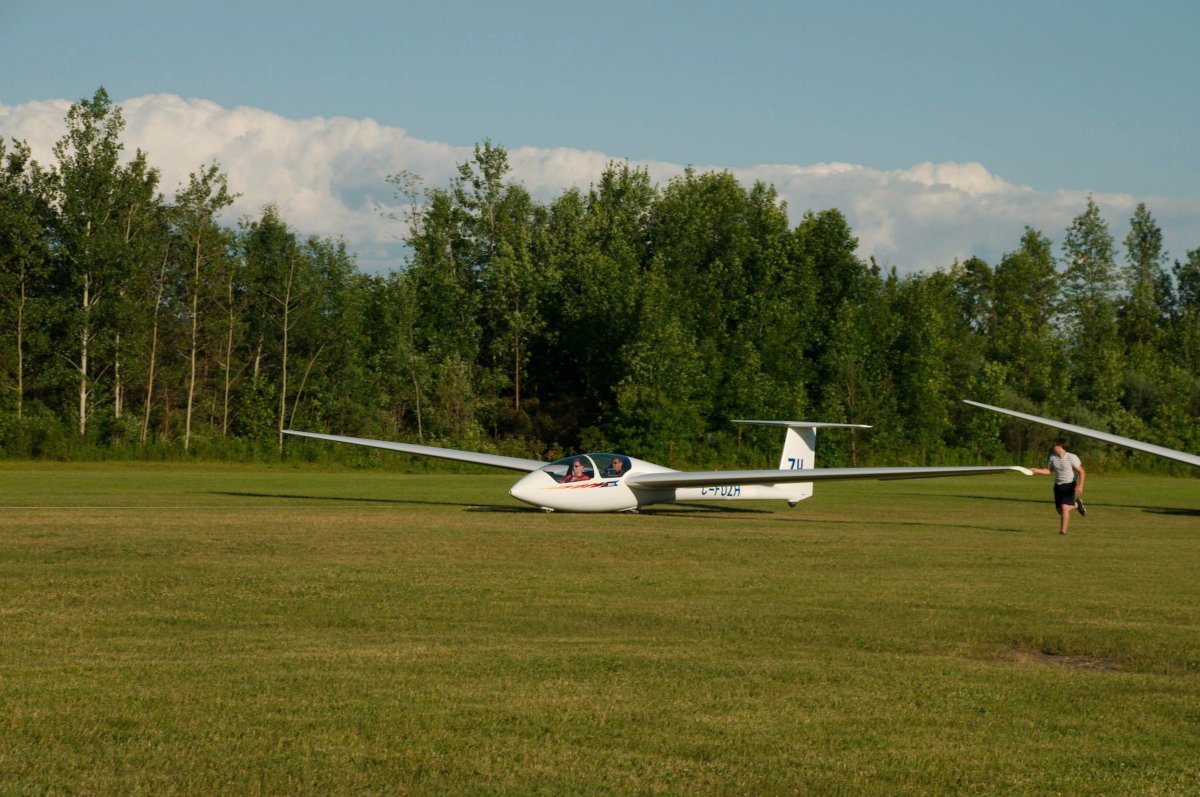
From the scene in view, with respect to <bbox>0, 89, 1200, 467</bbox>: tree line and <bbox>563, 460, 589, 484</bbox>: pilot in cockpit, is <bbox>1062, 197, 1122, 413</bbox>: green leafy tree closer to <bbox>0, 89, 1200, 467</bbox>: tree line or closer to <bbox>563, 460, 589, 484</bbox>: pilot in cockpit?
<bbox>0, 89, 1200, 467</bbox>: tree line

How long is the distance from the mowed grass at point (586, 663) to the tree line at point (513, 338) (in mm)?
36625

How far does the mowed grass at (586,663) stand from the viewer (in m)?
6.38

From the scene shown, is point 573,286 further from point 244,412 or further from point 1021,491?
point 1021,491

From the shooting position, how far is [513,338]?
6781cm

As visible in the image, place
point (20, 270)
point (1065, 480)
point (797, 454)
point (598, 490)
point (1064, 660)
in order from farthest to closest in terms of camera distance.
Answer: point (20, 270)
point (797, 454)
point (598, 490)
point (1065, 480)
point (1064, 660)

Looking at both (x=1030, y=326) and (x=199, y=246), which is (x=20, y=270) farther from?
(x=1030, y=326)

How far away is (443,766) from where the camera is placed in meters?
6.36

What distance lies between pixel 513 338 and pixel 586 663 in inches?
2323

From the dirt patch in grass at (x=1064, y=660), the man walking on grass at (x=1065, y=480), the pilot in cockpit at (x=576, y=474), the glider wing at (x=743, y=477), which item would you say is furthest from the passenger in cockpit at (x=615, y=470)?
the dirt patch in grass at (x=1064, y=660)

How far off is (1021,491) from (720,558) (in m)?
26.0

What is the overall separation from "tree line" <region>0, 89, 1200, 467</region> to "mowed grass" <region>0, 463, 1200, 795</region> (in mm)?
36625

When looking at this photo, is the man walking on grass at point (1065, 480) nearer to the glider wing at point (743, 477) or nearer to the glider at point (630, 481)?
the glider at point (630, 481)

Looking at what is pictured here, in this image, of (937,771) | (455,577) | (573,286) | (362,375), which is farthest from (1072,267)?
→ (937,771)

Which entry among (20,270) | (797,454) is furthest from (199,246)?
(797,454)
